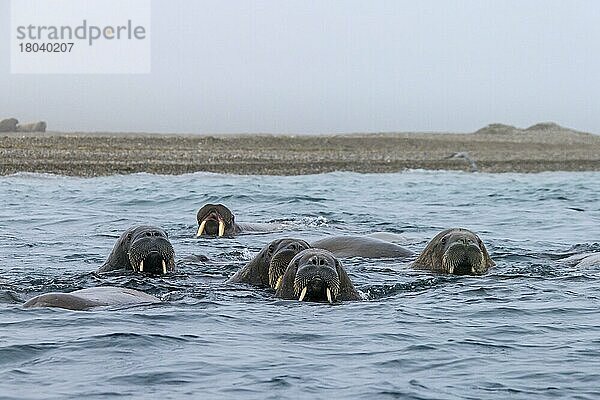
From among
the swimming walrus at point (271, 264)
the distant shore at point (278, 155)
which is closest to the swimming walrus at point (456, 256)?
the swimming walrus at point (271, 264)

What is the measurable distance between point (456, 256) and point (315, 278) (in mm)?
2757

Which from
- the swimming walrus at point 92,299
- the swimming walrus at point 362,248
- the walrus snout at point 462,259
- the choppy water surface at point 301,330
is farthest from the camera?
the swimming walrus at point 362,248

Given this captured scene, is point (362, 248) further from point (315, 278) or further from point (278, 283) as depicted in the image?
point (315, 278)

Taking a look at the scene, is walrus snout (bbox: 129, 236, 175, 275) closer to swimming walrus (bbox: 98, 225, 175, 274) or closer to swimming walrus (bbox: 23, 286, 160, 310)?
swimming walrus (bbox: 98, 225, 175, 274)

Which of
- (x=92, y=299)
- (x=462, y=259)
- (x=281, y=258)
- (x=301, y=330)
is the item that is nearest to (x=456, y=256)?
(x=462, y=259)

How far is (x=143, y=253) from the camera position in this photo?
11250 millimetres

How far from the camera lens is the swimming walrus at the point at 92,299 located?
8.87 meters

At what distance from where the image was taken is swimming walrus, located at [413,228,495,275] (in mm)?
11523

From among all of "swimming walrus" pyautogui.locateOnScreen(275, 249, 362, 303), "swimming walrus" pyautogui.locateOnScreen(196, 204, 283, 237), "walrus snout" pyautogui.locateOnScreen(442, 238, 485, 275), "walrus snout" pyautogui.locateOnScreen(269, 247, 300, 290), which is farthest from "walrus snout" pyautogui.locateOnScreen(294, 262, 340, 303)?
"swimming walrus" pyautogui.locateOnScreen(196, 204, 283, 237)

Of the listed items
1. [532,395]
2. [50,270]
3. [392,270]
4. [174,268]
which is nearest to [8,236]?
[50,270]

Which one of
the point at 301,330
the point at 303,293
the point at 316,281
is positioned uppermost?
the point at 316,281

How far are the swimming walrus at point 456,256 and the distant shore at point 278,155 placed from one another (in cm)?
2522

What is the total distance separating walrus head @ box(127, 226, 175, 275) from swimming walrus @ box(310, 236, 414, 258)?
2.40 m

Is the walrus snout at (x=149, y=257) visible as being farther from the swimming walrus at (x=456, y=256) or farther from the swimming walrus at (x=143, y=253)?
the swimming walrus at (x=456, y=256)
